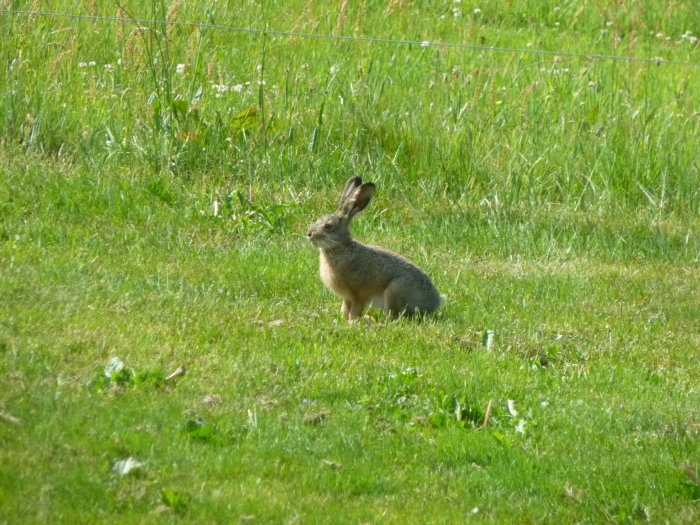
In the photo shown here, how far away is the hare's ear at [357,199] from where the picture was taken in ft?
25.3

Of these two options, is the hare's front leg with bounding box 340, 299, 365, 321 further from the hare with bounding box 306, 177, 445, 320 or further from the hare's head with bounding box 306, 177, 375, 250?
the hare's head with bounding box 306, 177, 375, 250

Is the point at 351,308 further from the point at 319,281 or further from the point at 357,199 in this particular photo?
the point at 357,199

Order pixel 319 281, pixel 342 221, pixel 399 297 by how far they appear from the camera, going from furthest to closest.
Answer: pixel 319 281
pixel 342 221
pixel 399 297

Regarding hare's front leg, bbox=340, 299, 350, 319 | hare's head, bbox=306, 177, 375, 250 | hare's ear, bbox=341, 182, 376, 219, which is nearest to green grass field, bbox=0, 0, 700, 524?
hare's front leg, bbox=340, 299, 350, 319

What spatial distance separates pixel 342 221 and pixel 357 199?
7.9 inches

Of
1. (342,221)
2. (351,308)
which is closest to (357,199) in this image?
(342,221)

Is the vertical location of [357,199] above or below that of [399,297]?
above

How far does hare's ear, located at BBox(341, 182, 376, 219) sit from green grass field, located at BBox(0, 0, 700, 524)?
587 millimetres

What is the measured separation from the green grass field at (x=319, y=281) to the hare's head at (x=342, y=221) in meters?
0.44

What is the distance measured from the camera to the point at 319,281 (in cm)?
791

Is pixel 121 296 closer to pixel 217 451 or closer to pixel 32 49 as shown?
pixel 217 451

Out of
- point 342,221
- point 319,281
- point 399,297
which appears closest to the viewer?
point 399,297

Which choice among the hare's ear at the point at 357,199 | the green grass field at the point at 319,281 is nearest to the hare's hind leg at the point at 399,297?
the green grass field at the point at 319,281

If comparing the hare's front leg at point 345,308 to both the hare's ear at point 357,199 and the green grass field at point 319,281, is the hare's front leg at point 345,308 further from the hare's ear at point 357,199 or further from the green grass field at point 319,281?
the hare's ear at point 357,199
